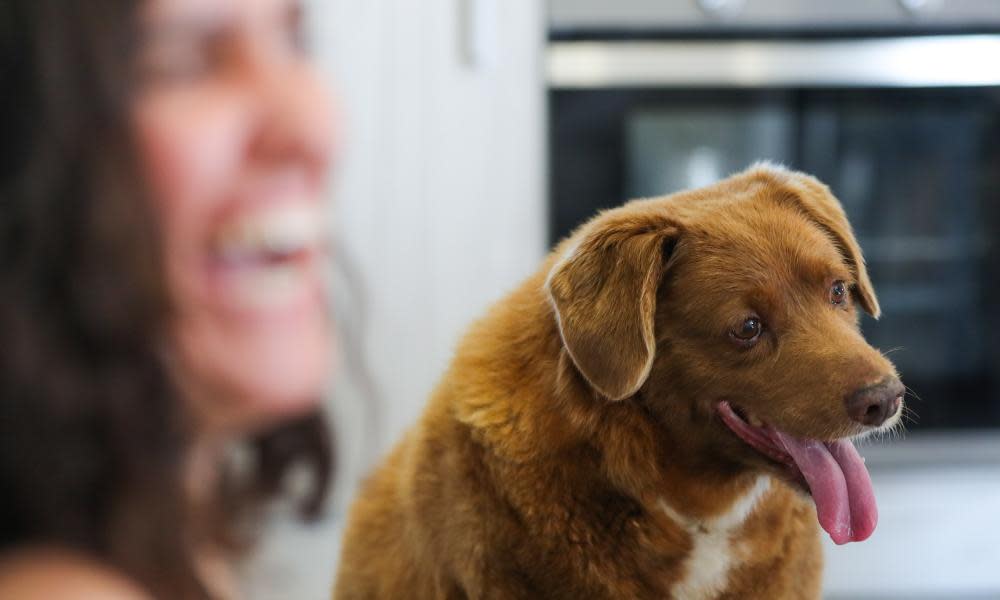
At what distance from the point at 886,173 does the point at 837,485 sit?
156cm

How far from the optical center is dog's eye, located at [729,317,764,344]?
121cm

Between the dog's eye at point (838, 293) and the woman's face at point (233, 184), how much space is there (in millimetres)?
860

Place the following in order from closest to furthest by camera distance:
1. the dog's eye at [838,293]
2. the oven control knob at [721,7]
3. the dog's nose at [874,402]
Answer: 1. the dog's nose at [874,402]
2. the dog's eye at [838,293]
3. the oven control knob at [721,7]

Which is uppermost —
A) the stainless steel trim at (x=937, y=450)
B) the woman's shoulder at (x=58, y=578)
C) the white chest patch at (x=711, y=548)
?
the woman's shoulder at (x=58, y=578)

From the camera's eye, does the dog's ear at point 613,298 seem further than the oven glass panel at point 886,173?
No

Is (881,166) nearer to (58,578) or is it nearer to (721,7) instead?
(721,7)

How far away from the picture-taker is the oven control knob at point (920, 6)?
8.07 feet

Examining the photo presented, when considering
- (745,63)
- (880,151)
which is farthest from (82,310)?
(880,151)

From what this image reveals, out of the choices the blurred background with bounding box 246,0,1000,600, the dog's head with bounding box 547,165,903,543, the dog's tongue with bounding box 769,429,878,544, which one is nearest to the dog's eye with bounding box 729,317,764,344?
the dog's head with bounding box 547,165,903,543

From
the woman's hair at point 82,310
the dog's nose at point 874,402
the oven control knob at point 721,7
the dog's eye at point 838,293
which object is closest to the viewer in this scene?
the woman's hair at point 82,310

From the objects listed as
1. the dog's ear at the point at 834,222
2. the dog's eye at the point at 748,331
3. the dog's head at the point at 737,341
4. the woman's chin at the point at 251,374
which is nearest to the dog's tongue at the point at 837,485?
the dog's head at the point at 737,341

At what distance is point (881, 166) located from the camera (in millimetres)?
2529

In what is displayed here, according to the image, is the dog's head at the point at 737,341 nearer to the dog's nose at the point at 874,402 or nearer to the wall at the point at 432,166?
the dog's nose at the point at 874,402

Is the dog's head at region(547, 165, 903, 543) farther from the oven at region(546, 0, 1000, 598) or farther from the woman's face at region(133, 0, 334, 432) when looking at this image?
the oven at region(546, 0, 1000, 598)
